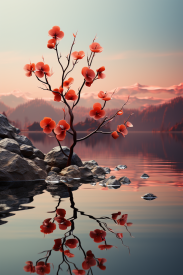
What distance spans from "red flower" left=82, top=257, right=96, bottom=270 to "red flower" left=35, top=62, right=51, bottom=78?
19.1 ft

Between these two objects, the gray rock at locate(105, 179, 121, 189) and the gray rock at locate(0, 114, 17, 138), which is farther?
the gray rock at locate(0, 114, 17, 138)

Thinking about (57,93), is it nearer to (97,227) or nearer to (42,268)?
(97,227)

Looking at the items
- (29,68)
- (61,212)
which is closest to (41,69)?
(29,68)

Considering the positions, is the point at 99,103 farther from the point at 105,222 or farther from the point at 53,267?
the point at 53,267

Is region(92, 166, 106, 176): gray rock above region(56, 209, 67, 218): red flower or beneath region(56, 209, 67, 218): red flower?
above

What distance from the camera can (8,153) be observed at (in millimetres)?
7621

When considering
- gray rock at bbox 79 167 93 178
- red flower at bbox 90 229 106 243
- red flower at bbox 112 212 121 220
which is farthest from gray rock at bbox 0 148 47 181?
red flower at bbox 90 229 106 243

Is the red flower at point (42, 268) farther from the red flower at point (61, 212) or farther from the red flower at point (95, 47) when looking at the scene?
the red flower at point (95, 47)

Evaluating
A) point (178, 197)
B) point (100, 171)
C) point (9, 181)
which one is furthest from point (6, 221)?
point (100, 171)

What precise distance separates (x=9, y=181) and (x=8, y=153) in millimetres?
831

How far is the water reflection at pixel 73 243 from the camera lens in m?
2.46

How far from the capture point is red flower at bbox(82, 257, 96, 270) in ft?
8.13

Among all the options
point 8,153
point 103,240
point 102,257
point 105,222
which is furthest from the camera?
point 8,153

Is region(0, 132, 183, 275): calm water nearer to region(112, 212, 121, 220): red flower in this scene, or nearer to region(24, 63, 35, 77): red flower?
region(112, 212, 121, 220): red flower
